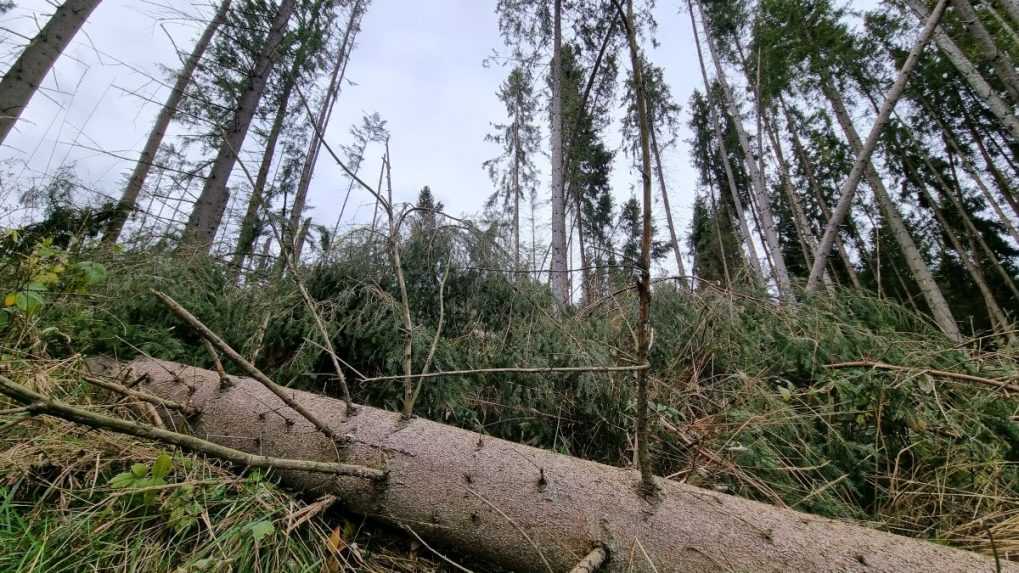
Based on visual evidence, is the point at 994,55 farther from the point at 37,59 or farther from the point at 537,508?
the point at 37,59

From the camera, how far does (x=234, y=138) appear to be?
530 cm

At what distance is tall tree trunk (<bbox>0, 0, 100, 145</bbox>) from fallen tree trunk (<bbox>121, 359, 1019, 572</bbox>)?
3.94m

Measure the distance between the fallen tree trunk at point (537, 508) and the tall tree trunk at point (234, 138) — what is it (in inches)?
181

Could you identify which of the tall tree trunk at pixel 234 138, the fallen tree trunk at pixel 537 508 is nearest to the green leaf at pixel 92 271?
the fallen tree trunk at pixel 537 508

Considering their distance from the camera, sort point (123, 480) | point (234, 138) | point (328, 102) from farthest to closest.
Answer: point (328, 102) → point (234, 138) → point (123, 480)

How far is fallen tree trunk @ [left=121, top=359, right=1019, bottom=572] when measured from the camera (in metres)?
0.98

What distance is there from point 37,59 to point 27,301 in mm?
3756

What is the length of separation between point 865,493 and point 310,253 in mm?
3668

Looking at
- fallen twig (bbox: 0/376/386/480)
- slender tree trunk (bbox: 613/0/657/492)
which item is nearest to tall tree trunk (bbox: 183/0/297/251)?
fallen twig (bbox: 0/376/386/480)

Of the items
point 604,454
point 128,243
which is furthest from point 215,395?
point 128,243

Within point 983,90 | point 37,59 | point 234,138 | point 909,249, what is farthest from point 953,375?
point 909,249

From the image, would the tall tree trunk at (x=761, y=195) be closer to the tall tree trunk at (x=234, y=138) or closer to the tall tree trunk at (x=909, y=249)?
the tall tree trunk at (x=909, y=249)

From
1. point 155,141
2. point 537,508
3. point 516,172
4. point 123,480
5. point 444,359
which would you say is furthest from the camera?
point 516,172

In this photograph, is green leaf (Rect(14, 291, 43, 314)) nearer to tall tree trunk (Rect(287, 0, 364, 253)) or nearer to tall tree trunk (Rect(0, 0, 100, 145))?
tall tree trunk (Rect(0, 0, 100, 145))
